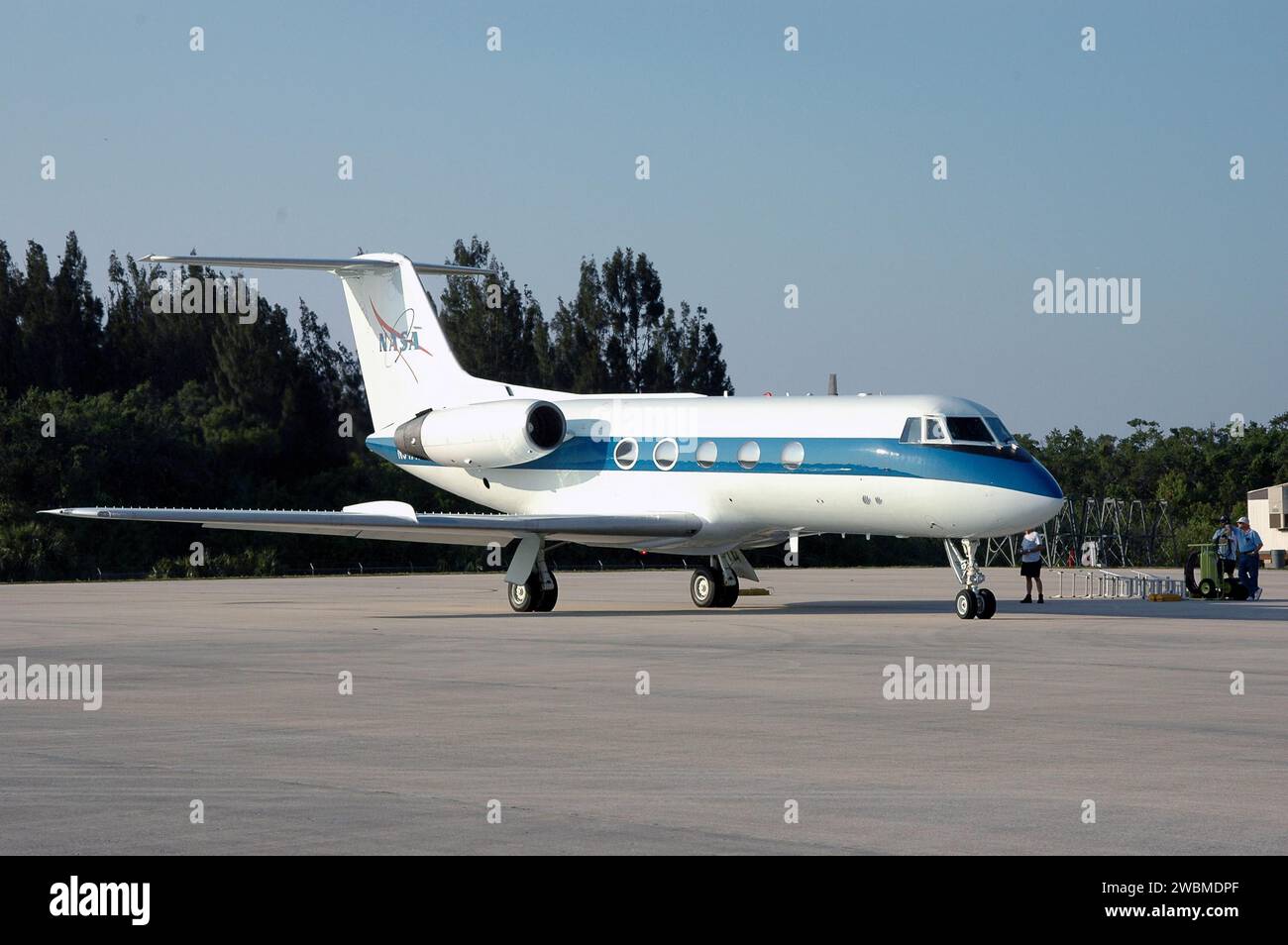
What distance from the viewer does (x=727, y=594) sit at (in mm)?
27531

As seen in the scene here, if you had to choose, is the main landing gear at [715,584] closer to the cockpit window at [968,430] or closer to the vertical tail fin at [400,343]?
the cockpit window at [968,430]

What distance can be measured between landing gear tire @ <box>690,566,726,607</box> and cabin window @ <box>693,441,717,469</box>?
8.02ft

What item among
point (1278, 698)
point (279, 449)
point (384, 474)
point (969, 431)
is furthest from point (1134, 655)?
point (279, 449)

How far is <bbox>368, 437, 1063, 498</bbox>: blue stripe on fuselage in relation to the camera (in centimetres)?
2272

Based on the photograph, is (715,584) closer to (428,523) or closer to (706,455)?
(706,455)

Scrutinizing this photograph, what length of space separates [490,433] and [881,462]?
7.41 m

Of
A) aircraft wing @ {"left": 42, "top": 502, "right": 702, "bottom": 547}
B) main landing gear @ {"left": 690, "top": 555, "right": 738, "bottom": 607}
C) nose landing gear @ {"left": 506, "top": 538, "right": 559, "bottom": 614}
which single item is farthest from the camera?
main landing gear @ {"left": 690, "top": 555, "right": 738, "bottom": 607}

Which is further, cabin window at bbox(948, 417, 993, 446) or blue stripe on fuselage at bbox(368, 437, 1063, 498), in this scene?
cabin window at bbox(948, 417, 993, 446)

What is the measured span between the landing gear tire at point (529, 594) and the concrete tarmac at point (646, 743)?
13.4ft

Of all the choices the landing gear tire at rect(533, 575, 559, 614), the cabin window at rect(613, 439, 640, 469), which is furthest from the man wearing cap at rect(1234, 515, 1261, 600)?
the landing gear tire at rect(533, 575, 559, 614)

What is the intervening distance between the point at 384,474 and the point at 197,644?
38444mm

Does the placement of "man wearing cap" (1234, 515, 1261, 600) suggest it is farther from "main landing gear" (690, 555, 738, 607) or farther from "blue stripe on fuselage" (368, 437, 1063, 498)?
"main landing gear" (690, 555, 738, 607)
